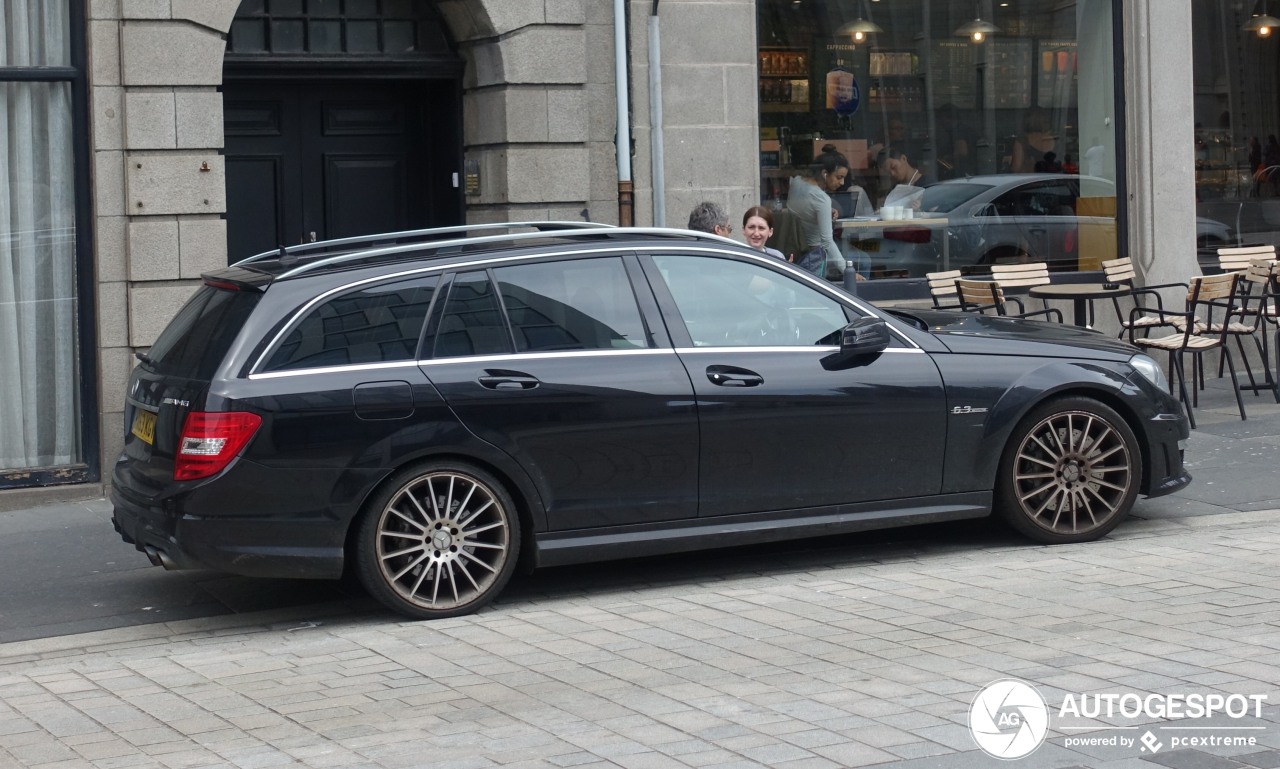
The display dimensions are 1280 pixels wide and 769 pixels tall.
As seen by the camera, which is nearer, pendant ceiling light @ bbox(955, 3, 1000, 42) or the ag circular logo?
the ag circular logo

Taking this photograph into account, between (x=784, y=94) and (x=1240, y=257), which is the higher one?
(x=784, y=94)

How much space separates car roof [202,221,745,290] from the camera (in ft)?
23.4

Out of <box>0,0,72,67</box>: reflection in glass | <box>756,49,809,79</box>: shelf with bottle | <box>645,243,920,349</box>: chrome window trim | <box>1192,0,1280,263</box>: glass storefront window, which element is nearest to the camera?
<box>645,243,920,349</box>: chrome window trim

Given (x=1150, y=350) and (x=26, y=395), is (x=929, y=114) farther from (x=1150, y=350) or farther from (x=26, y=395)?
(x=26, y=395)

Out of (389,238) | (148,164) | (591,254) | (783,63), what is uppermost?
(783,63)

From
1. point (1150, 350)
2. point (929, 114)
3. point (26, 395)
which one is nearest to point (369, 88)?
point (26, 395)

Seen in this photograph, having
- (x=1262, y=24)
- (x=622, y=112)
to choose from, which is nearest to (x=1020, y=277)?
(x=622, y=112)

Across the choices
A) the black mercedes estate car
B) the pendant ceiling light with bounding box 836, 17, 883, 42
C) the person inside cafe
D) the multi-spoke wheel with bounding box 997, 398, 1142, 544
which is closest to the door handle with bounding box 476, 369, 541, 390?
the black mercedes estate car

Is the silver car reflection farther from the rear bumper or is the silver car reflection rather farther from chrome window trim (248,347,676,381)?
the rear bumper

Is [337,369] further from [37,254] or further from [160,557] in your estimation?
[37,254]

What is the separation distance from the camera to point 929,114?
13.6m

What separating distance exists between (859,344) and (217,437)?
115 inches

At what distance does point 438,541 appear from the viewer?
22.8 feet

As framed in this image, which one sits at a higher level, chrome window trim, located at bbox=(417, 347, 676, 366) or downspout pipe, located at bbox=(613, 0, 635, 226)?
downspout pipe, located at bbox=(613, 0, 635, 226)
